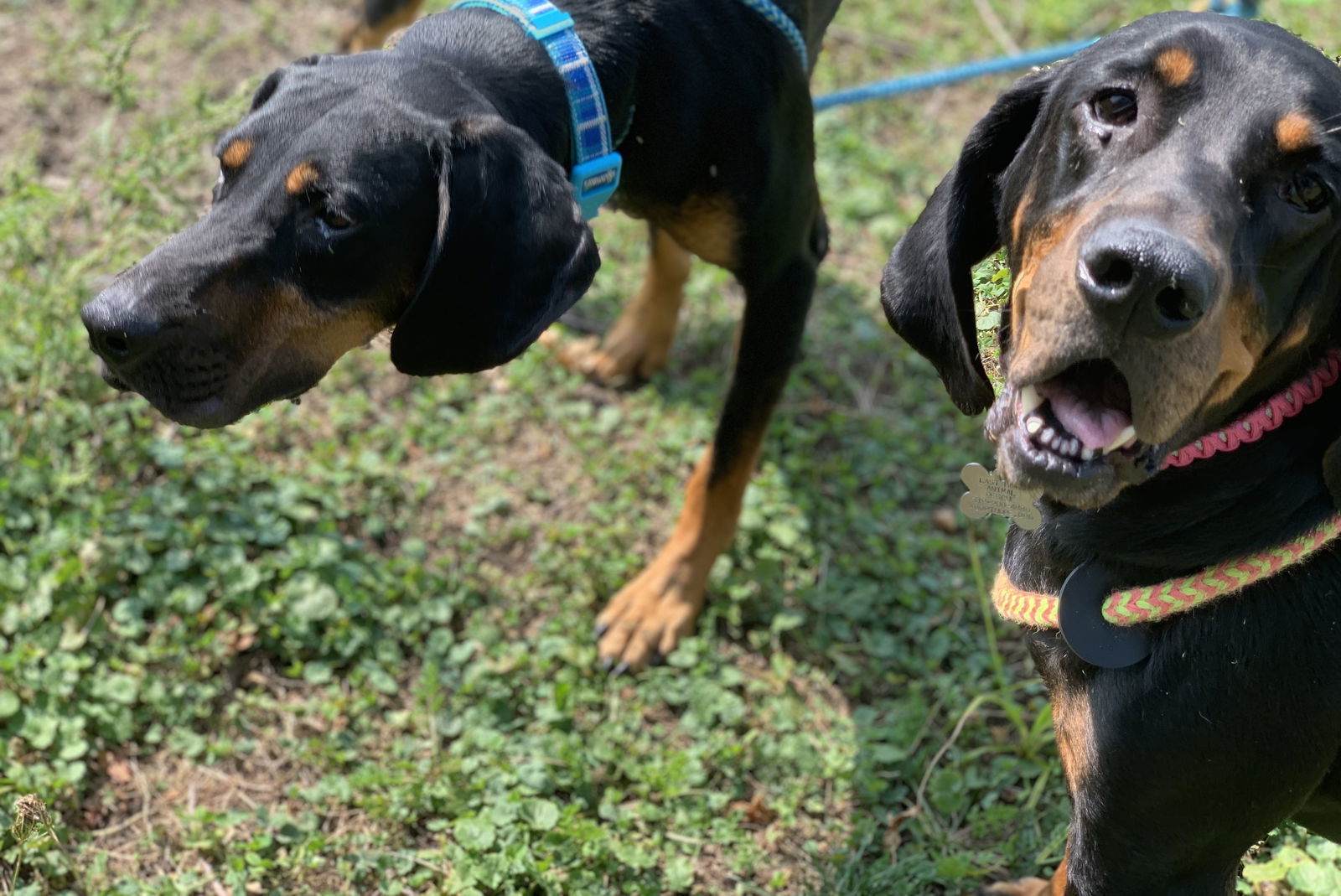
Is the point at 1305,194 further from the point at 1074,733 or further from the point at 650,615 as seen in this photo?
the point at 650,615

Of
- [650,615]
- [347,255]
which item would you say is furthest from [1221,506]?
[650,615]

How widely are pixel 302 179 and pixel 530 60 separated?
0.72 meters

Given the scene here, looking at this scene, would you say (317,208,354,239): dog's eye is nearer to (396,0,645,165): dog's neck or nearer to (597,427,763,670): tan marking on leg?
(396,0,645,165): dog's neck

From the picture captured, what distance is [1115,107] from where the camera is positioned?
7.60ft

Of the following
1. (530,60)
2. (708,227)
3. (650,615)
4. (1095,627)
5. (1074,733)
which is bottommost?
(650,615)

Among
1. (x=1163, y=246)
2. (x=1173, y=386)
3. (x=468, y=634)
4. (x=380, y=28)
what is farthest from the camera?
(x=380, y=28)

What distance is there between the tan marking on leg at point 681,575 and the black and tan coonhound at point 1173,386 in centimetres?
135

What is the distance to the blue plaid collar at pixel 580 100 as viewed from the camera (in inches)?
120

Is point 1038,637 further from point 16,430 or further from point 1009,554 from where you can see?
point 16,430

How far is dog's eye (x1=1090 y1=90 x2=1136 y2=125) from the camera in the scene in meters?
2.30

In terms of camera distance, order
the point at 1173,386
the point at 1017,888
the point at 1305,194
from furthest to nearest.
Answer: the point at 1017,888
the point at 1305,194
the point at 1173,386

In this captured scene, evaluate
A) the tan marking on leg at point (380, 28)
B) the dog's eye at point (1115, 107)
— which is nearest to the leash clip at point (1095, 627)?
the dog's eye at point (1115, 107)

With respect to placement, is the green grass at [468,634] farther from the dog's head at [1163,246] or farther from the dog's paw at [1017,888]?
the dog's head at [1163,246]

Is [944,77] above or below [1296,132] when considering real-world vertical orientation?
below
